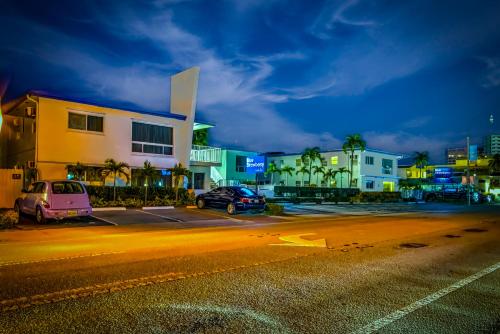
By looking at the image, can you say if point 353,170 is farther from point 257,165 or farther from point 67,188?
point 67,188

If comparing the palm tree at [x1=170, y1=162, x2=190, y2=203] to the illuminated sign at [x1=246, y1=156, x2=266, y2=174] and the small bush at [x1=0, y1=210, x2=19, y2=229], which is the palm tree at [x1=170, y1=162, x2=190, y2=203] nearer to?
the illuminated sign at [x1=246, y1=156, x2=266, y2=174]

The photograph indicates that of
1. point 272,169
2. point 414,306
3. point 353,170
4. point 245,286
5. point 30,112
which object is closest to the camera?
point 414,306

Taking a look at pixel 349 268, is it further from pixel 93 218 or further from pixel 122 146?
pixel 122 146

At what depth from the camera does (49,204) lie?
14.9 metres

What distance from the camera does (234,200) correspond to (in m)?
21.2

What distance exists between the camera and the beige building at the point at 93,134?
2247 centimetres

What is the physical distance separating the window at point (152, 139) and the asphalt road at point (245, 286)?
15.5m

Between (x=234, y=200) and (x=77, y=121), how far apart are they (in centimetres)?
1093

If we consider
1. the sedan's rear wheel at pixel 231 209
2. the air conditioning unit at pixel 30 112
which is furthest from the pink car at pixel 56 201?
the air conditioning unit at pixel 30 112

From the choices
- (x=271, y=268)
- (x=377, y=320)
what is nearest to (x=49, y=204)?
(x=271, y=268)

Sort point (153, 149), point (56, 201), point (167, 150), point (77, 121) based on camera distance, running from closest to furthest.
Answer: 1. point (56, 201)
2. point (77, 121)
3. point (153, 149)
4. point (167, 150)

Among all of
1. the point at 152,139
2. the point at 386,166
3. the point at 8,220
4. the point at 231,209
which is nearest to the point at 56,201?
the point at 8,220

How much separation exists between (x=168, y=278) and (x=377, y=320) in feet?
11.4

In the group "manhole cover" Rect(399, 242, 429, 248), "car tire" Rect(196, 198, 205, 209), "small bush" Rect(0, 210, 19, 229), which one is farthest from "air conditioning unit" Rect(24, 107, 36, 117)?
"manhole cover" Rect(399, 242, 429, 248)
